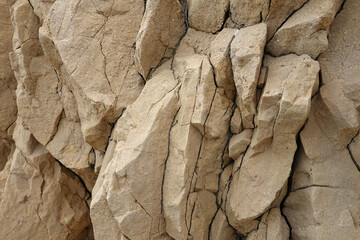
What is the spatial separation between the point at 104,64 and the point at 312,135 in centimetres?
182

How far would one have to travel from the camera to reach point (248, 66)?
246cm

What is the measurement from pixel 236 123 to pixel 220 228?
795 millimetres

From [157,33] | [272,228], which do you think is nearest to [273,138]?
[272,228]

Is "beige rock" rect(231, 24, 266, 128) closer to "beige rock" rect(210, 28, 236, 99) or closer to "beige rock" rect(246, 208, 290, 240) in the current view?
"beige rock" rect(210, 28, 236, 99)

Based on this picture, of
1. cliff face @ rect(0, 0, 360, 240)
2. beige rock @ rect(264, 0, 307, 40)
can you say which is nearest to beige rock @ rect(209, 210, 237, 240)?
cliff face @ rect(0, 0, 360, 240)

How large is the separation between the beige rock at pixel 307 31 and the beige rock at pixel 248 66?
0.15 m

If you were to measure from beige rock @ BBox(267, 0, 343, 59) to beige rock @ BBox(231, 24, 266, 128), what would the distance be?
5.7 inches

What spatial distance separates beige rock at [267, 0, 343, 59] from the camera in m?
2.43

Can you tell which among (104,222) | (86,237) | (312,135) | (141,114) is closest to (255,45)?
(312,135)

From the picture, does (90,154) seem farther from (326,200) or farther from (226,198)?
(326,200)

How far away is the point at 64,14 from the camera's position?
324 centimetres

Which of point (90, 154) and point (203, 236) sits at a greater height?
point (90, 154)

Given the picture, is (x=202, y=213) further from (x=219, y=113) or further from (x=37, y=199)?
(x=37, y=199)

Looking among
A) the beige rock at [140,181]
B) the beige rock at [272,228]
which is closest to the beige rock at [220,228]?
the beige rock at [272,228]
